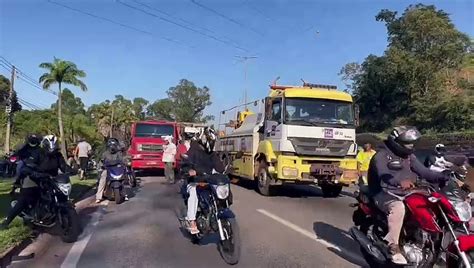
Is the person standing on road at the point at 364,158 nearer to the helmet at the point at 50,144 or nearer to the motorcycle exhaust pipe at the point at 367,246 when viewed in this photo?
the motorcycle exhaust pipe at the point at 367,246

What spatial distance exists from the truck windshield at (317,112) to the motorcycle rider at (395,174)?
23.5ft

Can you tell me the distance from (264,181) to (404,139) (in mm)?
8518

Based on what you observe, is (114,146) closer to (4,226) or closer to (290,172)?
(290,172)

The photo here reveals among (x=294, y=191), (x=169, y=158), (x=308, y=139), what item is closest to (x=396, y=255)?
(x=308, y=139)

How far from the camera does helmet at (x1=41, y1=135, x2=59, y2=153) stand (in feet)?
27.1

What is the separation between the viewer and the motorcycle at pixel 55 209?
7934mm

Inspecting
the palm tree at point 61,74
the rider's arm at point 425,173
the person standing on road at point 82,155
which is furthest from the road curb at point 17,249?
the palm tree at point 61,74

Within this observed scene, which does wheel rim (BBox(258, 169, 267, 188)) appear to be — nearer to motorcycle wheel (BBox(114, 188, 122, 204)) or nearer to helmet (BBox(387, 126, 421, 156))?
motorcycle wheel (BBox(114, 188, 122, 204))

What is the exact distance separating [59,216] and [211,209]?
8.75 ft

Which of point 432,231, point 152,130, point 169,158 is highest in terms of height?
point 152,130

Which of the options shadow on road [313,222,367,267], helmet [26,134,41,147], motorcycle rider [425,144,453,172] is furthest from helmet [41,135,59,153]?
motorcycle rider [425,144,453,172]

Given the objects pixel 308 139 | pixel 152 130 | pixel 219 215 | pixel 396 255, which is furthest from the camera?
pixel 152 130

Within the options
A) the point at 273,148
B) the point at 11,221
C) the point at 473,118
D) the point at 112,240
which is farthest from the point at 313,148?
the point at 473,118

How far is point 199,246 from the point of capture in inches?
297
